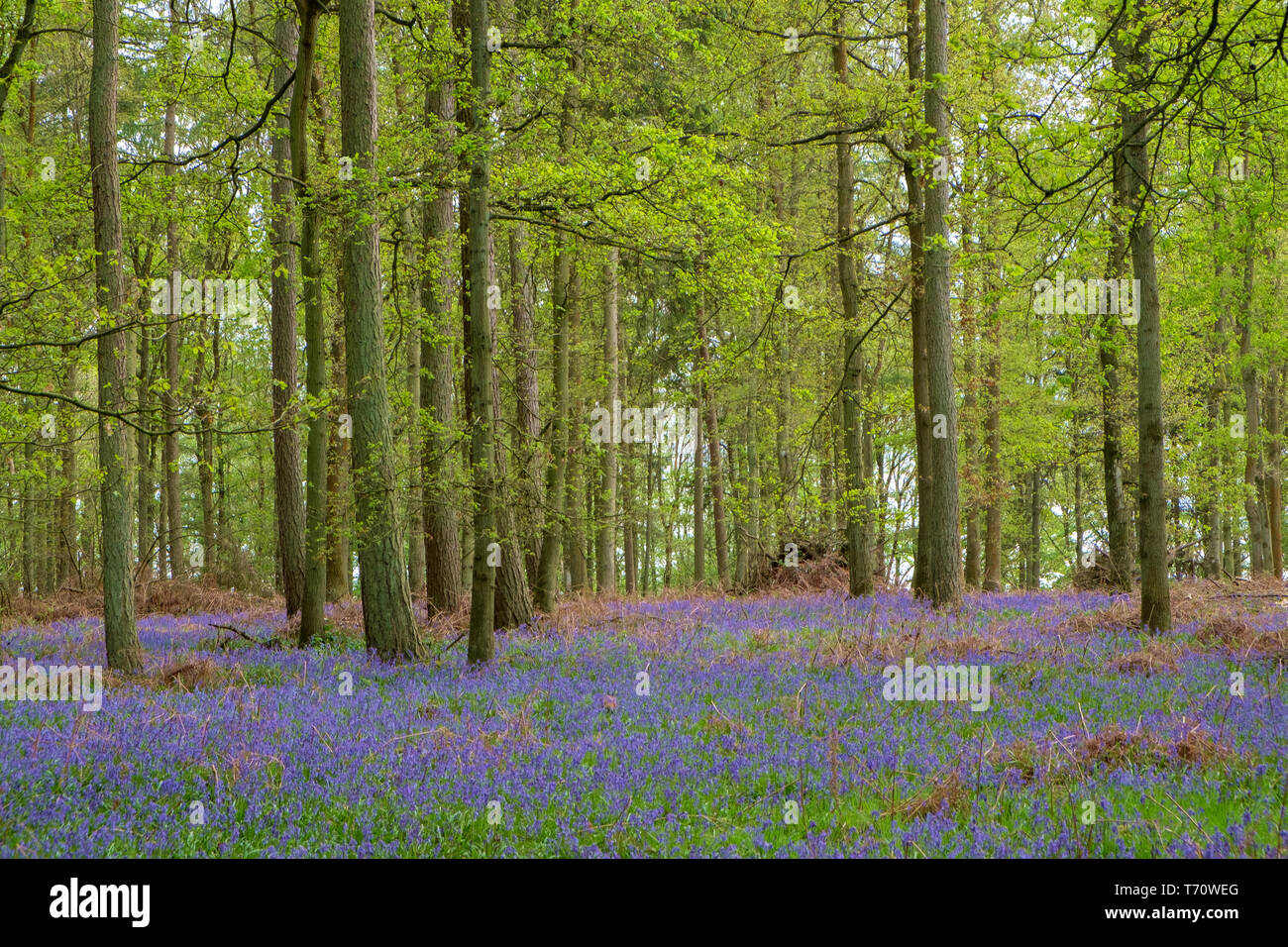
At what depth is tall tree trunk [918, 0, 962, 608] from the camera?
40.8ft

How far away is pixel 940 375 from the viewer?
12.8 m

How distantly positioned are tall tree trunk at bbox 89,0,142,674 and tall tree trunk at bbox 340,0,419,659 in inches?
92.4

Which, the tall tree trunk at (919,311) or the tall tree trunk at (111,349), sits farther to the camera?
the tall tree trunk at (919,311)

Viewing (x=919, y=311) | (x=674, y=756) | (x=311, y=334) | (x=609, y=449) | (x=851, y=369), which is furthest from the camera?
(x=609, y=449)

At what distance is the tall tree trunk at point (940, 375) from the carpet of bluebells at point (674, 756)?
2.97 m

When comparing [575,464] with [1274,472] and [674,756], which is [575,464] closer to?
[674,756]

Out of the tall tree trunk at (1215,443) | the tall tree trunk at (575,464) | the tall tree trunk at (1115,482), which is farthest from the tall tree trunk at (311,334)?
the tall tree trunk at (1215,443)

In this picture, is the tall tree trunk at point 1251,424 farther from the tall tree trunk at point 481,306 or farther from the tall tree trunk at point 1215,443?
the tall tree trunk at point 481,306

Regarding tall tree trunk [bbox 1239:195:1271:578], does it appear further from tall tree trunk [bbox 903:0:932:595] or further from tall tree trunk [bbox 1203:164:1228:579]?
tall tree trunk [bbox 903:0:932:595]

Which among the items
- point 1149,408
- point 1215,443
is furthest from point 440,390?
point 1215,443

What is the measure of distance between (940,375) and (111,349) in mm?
11048

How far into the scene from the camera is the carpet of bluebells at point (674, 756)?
4.64 metres

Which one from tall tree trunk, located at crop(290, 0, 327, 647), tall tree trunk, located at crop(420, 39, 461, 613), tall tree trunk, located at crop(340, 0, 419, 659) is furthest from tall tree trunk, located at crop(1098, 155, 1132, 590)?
tall tree trunk, located at crop(290, 0, 327, 647)
